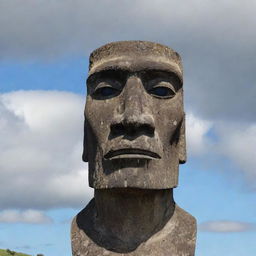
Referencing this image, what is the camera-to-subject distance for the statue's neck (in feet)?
27.4

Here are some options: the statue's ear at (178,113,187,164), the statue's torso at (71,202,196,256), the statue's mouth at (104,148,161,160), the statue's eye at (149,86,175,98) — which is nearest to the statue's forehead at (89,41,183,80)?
the statue's eye at (149,86,175,98)

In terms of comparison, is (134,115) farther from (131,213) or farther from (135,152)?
(131,213)

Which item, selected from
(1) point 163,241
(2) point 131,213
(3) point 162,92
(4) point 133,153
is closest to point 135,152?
(4) point 133,153

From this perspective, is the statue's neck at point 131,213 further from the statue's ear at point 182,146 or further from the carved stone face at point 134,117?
the statue's ear at point 182,146

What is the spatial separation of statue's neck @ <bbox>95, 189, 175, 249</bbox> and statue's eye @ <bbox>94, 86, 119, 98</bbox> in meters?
1.45

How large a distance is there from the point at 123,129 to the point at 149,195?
106cm

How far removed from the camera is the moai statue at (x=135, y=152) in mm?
8055

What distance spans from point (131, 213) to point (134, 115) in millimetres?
1512

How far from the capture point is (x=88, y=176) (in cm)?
869

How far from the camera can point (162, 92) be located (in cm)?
858

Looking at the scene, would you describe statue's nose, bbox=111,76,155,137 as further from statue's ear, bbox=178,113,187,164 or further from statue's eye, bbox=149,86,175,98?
statue's ear, bbox=178,113,187,164

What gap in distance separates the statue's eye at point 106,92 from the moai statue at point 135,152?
0.02m

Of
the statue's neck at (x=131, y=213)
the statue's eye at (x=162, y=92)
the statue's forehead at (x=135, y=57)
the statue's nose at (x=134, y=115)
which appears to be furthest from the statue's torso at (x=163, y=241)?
the statue's forehead at (x=135, y=57)

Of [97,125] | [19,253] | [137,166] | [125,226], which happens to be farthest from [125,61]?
[19,253]
